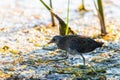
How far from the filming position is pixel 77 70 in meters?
6.05

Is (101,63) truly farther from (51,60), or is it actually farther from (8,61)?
(8,61)

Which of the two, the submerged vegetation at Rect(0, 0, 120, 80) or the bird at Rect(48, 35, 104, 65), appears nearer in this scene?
the submerged vegetation at Rect(0, 0, 120, 80)

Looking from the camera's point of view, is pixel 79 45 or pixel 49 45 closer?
pixel 79 45

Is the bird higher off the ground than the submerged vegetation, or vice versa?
the bird

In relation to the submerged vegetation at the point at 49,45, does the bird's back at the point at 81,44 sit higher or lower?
higher

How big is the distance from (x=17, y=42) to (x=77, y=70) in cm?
189

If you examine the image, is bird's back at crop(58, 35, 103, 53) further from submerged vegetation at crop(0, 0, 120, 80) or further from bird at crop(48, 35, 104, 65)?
submerged vegetation at crop(0, 0, 120, 80)

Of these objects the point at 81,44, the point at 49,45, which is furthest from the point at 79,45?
the point at 49,45

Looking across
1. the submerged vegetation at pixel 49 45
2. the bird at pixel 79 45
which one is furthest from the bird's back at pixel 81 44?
the submerged vegetation at pixel 49 45

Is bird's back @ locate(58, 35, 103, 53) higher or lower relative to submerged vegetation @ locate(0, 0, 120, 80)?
higher

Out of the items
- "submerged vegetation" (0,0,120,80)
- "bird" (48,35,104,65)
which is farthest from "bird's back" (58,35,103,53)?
"submerged vegetation" (0,0,120,80)

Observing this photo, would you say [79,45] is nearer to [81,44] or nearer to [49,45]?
[81,44]

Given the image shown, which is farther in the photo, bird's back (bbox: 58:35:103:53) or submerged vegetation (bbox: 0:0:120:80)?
bird's back (bbox: 58:35:103:53)

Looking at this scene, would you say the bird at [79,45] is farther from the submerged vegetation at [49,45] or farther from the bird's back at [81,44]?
the submerged vegetation at [49,45]
